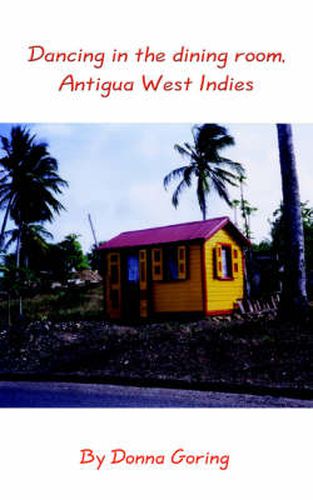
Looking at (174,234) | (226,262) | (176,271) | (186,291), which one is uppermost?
(174,234)

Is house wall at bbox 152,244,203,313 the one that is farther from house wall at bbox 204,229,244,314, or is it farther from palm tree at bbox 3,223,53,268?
palm tree at bbox 3,223,53,268

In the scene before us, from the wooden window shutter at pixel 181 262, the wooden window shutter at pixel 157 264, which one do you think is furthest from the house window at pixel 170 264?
the wooden window shutter at pixel 181 262

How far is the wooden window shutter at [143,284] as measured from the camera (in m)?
15.8

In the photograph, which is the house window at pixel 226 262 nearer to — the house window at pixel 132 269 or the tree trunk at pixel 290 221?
the house window at pixel 132 269

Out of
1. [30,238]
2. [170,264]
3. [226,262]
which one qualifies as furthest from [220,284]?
[30,238]

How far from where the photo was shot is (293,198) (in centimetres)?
1121

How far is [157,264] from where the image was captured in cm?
1547

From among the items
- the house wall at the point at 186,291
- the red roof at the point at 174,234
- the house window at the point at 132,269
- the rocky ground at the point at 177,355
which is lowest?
the rocky ground at the point at 177,355

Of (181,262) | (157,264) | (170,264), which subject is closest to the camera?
(181,262)

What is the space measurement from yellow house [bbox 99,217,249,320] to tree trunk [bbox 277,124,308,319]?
3692mm

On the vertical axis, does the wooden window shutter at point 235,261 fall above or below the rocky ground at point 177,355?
above

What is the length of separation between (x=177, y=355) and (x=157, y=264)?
674 cm

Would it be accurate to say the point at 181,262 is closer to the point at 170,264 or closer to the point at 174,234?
the point at 170,264

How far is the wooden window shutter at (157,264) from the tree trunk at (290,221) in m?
5.10
